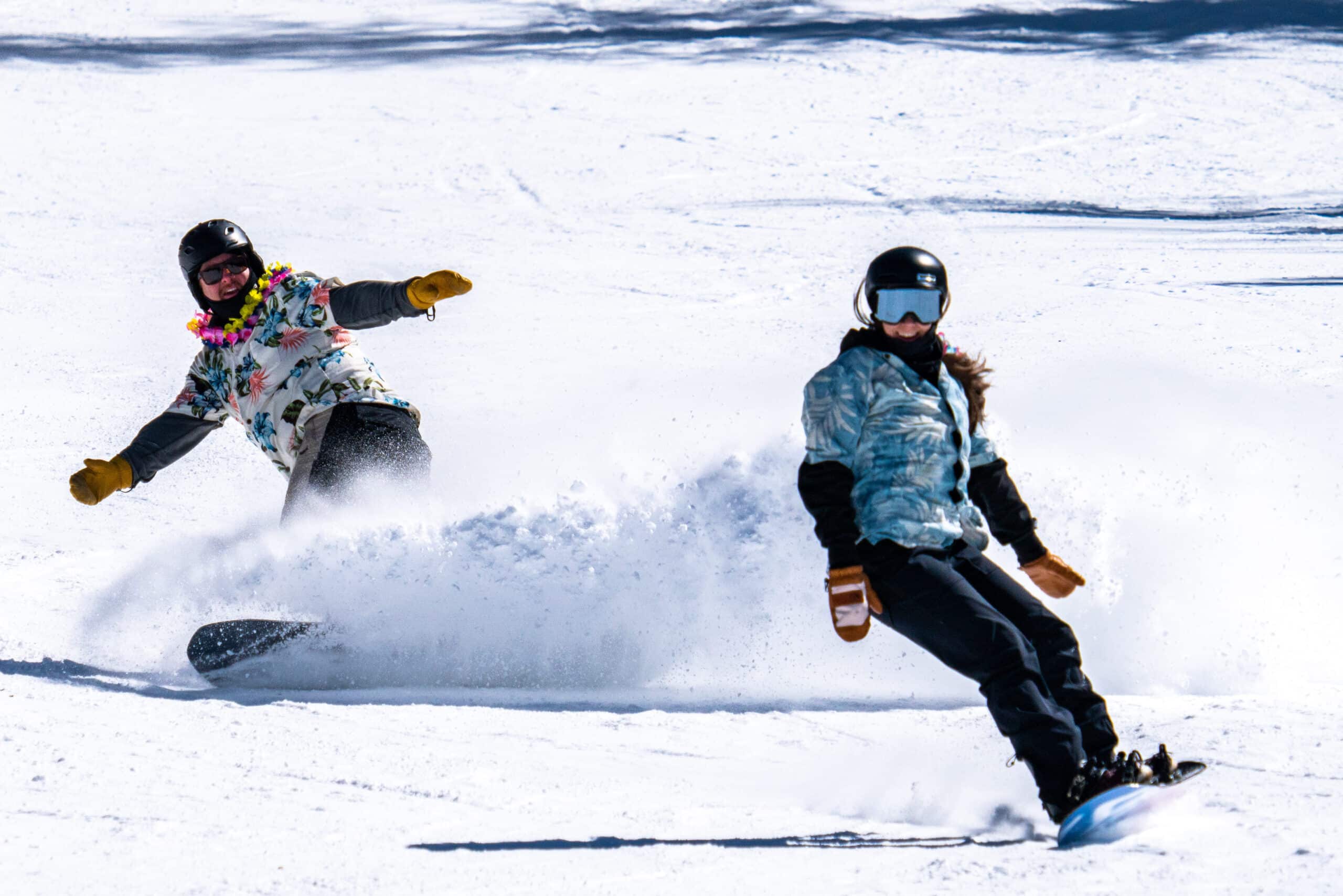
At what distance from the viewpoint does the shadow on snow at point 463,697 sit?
4.43 meters

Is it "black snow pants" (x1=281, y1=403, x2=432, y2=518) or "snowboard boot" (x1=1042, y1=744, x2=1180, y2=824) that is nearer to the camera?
"snowboard boot" (x1=1042, y1=744, x2=1180, y2=824)

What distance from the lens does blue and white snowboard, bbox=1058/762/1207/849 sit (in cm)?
302

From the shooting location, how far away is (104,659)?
4863 millimetres

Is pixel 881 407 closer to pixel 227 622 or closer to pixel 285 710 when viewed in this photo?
pixel 285 710

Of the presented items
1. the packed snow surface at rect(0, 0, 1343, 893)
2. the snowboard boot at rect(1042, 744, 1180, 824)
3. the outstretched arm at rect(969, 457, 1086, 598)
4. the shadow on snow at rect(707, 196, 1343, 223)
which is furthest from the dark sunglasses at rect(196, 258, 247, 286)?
the shadow on snow at rect(707, 196, 1343, 223)

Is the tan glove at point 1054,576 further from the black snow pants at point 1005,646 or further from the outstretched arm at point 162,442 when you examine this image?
the outstretched arm at point 162,442

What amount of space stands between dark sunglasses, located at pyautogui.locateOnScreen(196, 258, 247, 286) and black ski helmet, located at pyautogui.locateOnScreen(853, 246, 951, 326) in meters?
2.55

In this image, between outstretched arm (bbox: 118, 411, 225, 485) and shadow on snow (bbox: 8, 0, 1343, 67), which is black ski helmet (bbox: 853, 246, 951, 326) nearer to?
outstretched arm (bbox: 118, 411, 225, 485)

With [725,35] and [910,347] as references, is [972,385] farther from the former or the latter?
[725,35]

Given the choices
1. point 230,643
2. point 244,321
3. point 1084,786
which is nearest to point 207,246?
point 244,321

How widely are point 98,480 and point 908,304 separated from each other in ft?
9.66

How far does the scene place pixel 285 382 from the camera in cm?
509

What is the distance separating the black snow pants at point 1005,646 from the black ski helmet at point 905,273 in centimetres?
55

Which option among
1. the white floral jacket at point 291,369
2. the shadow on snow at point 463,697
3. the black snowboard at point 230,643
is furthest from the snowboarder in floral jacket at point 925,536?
the white floral jacket at point 291,369
